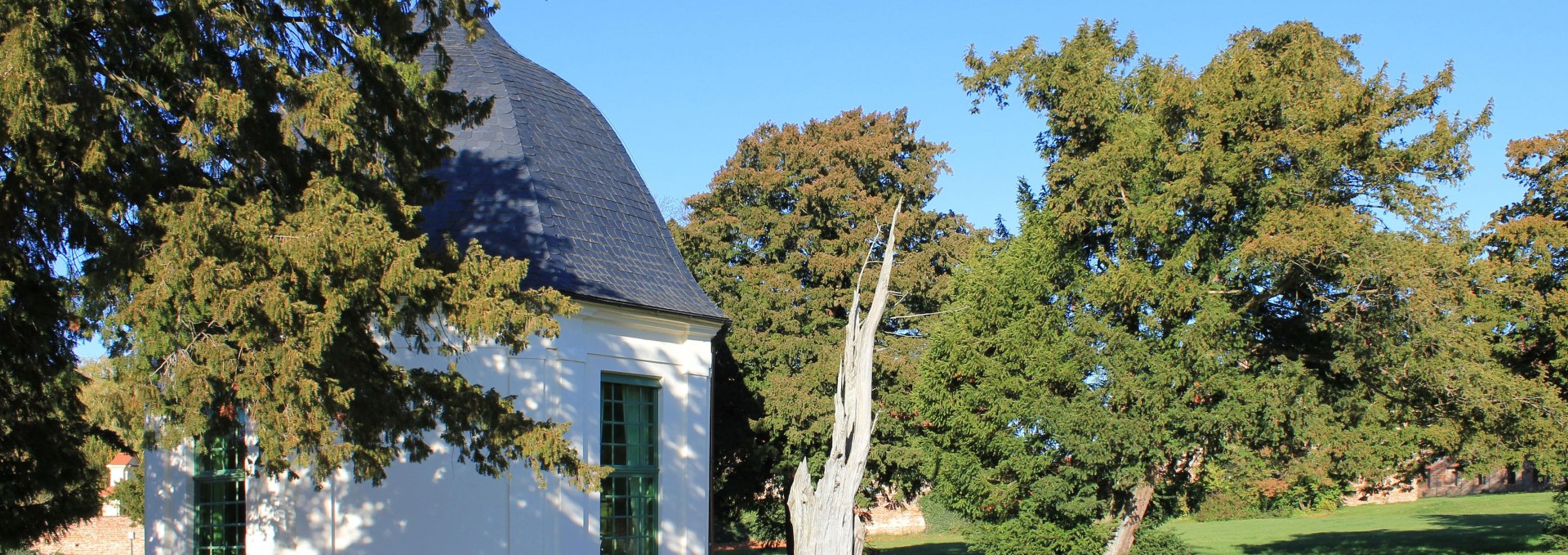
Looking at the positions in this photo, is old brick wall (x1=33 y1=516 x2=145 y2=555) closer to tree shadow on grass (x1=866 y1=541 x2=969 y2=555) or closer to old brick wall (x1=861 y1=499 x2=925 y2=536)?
tree shadow on grass (x1=866 y1=541 x2=969 y2=555)

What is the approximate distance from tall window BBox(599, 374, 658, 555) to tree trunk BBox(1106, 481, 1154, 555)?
7.51 meters

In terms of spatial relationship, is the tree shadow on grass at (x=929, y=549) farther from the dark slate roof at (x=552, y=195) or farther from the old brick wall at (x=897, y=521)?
the dark slate roof at (x=552, y=195)

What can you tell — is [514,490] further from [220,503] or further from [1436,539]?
[1436,539]

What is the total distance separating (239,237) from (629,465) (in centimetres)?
831

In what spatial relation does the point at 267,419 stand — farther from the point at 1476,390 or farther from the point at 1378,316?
the point at 1476,390

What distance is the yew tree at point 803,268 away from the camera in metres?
26.4

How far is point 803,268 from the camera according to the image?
28.7m

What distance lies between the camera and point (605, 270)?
55.8 ft

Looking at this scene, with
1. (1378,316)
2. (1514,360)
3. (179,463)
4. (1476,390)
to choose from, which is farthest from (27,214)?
(1514,360)

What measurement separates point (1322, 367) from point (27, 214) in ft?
56.2

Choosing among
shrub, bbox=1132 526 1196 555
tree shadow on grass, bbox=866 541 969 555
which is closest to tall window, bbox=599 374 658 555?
shrub, bbox=1132 526 1196 555

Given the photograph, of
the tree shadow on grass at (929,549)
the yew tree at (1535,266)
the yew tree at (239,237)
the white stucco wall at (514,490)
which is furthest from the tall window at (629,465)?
the tree shadow on grass at (929,549)

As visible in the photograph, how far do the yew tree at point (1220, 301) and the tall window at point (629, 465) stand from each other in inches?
236

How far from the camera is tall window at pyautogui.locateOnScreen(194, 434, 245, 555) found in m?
15.4
